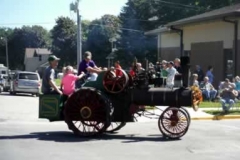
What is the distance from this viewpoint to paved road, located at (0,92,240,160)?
945 centimetres

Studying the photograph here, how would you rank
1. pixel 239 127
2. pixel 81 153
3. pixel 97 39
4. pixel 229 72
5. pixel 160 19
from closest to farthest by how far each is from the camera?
pixel 81 153 → pixel 239 127 → pixel 229 72 → pixel 160 19 → pixel 97 39

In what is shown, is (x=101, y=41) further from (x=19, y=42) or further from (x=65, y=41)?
(x=19, y=42)

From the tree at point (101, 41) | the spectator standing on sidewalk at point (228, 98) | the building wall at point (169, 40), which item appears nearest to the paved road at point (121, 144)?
the spectator standing on sidewalk at point (228, 98)

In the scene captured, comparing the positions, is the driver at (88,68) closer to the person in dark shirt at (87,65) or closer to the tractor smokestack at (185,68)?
the person in dark shirt at (87,65)

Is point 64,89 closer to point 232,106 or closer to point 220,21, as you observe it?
point 232,106

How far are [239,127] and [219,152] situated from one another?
4.64 meters

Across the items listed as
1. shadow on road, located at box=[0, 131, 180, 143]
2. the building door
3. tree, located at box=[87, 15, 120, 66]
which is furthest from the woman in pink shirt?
tree, located at box=[87, 15, 120, 66]

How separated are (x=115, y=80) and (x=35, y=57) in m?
103

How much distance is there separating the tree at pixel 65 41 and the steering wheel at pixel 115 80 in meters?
65.3

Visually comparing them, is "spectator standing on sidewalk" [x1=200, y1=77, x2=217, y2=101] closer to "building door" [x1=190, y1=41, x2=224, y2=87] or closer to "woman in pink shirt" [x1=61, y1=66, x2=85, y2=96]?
"building door" [x1=190, y1=41, x2=224, y2=87]

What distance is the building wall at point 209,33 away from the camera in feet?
84.5

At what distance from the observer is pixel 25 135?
12055mm

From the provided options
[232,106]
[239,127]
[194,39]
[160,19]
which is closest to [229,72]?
[194,39]

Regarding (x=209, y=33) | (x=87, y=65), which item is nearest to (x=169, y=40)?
(x=209, y=33)
